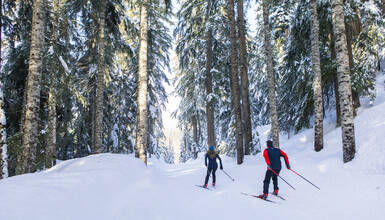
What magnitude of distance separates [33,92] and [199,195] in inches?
228

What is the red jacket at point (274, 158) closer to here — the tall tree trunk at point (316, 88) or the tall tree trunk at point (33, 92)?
the tall tree trunk at point (316, 88)

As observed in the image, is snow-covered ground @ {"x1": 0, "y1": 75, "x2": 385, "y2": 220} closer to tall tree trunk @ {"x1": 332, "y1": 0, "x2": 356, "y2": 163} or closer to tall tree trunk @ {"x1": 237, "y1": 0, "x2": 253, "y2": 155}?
tall tree trunk @ {"x1": 332, "y1": 0, "x2": 356, "y2": 163}

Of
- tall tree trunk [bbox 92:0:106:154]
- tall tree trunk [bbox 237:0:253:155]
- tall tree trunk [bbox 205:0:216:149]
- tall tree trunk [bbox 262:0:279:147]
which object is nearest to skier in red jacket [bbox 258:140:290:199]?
tall tree trunk [bbox 262:0:279:147]

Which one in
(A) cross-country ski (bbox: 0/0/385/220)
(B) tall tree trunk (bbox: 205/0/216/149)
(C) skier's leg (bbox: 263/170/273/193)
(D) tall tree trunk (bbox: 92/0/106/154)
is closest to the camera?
(A) cross-country ski (bbox: 0/0/385/220)

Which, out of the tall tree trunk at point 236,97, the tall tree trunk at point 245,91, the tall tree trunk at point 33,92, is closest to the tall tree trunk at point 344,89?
the tall tree trunk at point 236,97

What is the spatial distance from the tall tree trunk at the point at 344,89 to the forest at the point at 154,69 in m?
0.03

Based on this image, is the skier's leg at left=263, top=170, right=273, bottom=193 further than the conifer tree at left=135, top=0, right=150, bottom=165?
No

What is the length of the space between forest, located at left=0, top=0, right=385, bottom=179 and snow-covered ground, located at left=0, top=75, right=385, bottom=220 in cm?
105

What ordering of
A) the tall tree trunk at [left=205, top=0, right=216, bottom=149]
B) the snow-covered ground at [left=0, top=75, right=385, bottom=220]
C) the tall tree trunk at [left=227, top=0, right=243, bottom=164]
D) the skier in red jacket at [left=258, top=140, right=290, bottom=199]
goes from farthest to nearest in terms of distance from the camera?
the tall tree trunk at [left=205, top=0, right=216, bottom=149] < the tall tree trunk at [left=227, top=0, right=243, bottom=164] < the skier in red jacket at [left=258, top=140, right=290, bottom=199] < the snow-covered ground at [left=0, top=75, right=385, bottom=220]

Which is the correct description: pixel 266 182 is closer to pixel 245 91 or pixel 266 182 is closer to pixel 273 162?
pixel 273 162

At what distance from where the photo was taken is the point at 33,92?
699 cm

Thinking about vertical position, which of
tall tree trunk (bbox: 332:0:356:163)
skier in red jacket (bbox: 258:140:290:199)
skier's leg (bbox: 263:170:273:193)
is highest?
tall tree trunk (bbox: 332:0:356:163)

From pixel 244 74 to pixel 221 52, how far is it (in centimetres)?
482

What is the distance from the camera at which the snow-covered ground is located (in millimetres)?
3913
